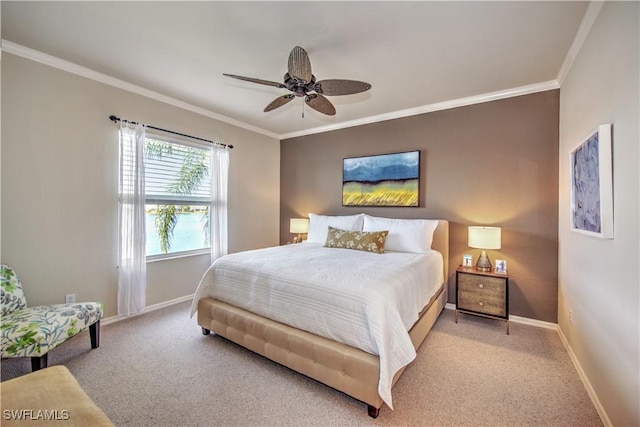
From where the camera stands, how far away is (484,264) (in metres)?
3.04

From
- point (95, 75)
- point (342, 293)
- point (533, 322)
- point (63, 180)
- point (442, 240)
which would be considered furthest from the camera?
point (442, 240)

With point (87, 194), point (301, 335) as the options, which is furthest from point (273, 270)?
point (87, 194)

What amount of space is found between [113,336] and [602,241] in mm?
4120

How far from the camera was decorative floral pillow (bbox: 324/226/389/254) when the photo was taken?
316cm

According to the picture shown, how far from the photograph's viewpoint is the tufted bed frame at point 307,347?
164cm

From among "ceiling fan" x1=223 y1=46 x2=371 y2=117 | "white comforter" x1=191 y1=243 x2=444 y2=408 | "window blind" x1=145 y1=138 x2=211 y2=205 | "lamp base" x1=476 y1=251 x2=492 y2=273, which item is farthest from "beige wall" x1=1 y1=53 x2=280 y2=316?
"lamp base" x1=476 y1=251 x2=492 y2=273

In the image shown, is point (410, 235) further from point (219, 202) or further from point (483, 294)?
point (219, 202)

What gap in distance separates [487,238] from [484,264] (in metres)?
0.38

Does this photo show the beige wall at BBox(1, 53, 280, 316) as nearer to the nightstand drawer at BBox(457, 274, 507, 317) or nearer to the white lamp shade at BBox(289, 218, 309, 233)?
the white lamp shade at BBox(289, 218, 309, 233)

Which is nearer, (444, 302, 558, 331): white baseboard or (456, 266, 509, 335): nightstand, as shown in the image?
(456, 266, 509, 335): nightstand

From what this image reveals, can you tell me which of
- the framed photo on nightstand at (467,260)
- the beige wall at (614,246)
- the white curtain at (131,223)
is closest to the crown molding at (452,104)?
the beige wall at (614,246)

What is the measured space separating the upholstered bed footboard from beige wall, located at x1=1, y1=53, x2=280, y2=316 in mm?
1343

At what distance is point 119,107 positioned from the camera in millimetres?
3006

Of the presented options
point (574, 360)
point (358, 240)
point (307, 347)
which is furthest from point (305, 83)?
point (574, 360)
